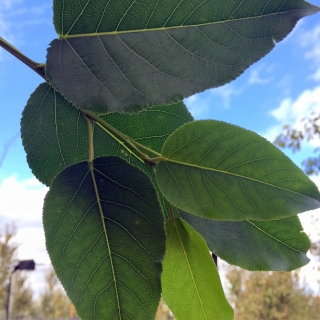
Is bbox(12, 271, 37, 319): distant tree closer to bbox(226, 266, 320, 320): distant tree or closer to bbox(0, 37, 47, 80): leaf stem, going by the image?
bbox(226, 266, 320, 320): distant tree

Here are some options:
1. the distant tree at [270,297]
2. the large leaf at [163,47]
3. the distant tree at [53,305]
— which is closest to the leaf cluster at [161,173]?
→ the large leaf at [163,47]

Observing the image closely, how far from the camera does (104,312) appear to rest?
0.95 feet

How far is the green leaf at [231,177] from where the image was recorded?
275 mm

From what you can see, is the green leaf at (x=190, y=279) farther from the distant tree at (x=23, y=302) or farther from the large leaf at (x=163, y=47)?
the distant tree at (x=23, y=302)

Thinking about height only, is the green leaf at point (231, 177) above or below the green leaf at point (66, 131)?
below

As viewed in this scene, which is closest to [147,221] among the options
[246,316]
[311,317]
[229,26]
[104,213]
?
[104,213]

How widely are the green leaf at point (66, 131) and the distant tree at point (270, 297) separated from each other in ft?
20.2

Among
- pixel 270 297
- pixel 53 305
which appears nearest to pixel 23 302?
pixel 53 305

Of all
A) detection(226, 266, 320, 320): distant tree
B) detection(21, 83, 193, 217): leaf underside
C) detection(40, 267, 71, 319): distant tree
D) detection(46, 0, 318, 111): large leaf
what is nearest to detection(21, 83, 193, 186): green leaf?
detection(21, 83, 193, 217): leaf underside

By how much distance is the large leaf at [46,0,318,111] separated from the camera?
9.8 inches

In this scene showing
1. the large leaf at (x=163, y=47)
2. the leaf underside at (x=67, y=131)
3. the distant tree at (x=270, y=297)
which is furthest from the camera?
the distant tree at (x=270, y=297)

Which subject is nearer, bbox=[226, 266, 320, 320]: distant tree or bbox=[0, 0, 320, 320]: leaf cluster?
bbox=[0, 0, 320, 320]: leaf cluster

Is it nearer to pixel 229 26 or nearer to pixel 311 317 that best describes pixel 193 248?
pixel 229 26

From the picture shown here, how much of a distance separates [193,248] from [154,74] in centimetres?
15
